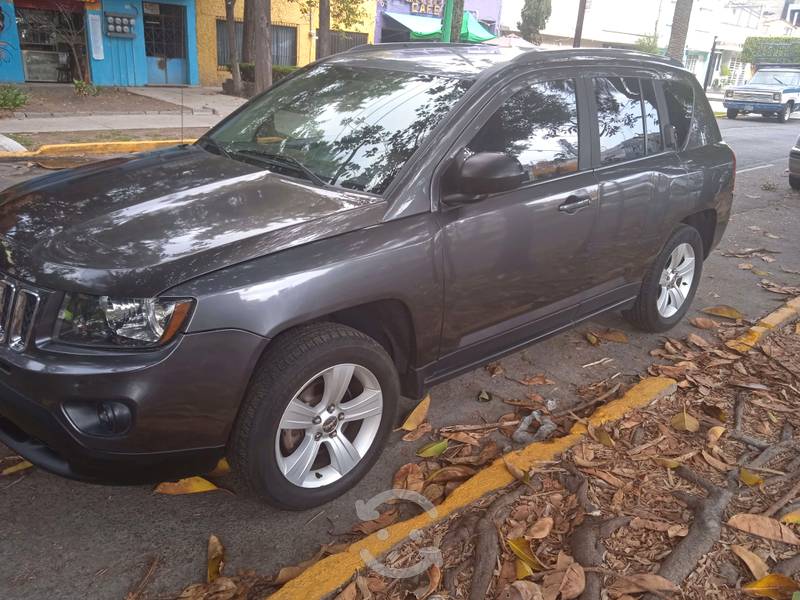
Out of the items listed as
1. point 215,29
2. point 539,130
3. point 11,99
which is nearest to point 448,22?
point 11,99

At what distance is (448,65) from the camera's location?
3354 millimetres

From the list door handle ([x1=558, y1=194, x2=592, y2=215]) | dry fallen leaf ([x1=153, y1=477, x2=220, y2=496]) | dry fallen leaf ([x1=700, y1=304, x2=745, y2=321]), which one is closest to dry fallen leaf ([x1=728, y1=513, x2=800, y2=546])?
door handle ([x1=558, y1=194, x2=592, y2=215])

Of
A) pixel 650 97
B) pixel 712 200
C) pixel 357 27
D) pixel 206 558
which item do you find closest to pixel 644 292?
pixel 712 200

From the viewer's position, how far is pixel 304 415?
256 centimetres

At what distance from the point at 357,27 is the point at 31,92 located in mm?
13073

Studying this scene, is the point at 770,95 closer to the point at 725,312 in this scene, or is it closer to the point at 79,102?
the point at 79,102

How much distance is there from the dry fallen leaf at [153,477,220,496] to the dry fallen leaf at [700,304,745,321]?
3.95 m

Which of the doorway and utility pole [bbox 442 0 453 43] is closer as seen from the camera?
utility pole [bbox 442 0 453 43]

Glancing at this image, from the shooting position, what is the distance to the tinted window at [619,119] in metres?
3.65

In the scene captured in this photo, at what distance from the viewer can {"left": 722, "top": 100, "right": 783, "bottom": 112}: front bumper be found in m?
24.2

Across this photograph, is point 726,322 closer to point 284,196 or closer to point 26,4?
point 284,196

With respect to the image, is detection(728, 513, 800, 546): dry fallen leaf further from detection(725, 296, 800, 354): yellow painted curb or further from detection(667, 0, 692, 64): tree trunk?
detection(667, 0, 692, 64): tree trunk

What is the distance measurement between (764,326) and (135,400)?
4246 mm

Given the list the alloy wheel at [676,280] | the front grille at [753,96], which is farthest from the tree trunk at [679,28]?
the alloy wheel at [676,280]
